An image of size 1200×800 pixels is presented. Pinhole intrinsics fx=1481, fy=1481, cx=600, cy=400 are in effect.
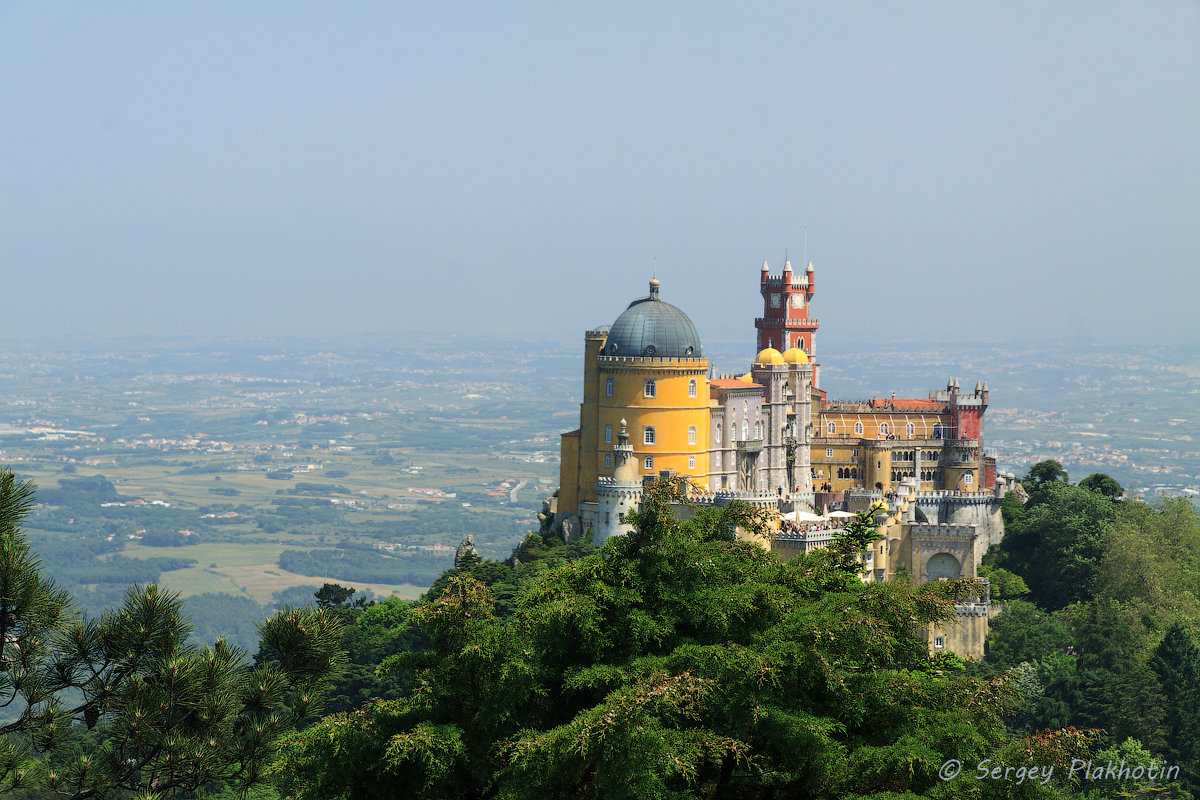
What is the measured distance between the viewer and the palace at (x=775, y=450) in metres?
79.2

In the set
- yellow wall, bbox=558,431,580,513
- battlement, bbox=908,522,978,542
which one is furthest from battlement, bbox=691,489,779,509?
yellow wall, bbox=558,431,580,513

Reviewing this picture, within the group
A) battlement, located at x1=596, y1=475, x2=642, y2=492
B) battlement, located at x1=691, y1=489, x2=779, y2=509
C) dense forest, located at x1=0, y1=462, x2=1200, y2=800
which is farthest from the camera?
battlement, located at x1=596, y1=475, x2=642, y2=492

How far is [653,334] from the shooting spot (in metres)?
85.8

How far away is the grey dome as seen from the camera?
85575mm

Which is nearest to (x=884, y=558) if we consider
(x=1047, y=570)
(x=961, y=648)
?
(x=961, y=648)

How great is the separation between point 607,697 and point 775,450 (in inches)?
2350

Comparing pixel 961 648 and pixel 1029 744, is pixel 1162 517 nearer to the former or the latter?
pixel 961 648

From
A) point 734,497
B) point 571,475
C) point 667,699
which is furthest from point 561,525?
point 667,699

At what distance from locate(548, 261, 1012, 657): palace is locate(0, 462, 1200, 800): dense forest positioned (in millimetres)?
37455

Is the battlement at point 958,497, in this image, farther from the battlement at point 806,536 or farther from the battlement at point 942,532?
the battlement at point 806,536

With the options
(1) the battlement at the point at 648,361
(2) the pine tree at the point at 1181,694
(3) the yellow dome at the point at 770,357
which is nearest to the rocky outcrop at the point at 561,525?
(1) the battlement at the point at 648,361

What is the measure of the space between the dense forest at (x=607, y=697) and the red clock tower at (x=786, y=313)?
6646cm

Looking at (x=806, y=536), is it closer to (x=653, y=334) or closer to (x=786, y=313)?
(x=653, y=334)

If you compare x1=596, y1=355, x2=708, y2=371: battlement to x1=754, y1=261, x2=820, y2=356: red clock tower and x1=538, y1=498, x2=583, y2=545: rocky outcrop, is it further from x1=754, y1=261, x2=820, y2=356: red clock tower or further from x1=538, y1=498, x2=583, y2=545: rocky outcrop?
x1=754, y1=261, x2=820, y2=356: red clock tower
